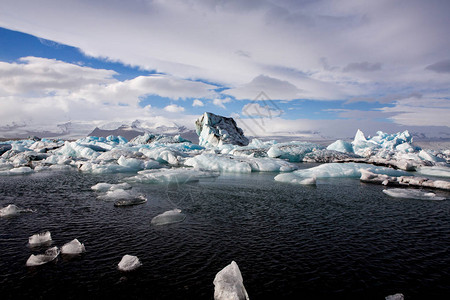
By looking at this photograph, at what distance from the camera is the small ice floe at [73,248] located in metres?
6.52

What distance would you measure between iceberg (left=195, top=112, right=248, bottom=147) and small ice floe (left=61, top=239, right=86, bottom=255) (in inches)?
1811

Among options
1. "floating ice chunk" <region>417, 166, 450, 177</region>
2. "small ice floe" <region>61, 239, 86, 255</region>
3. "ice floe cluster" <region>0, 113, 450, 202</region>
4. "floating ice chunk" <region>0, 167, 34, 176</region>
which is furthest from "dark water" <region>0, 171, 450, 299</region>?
"floating ice chunk" <region>417, 166, 450, 177</region>

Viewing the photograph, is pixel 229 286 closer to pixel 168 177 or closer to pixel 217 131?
pixel 168 177

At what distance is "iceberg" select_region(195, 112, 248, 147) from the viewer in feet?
179

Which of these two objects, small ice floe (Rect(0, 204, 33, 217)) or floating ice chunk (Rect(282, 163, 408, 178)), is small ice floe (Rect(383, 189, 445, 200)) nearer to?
floating ice chunk (Rect(282, 163, 408, 178))

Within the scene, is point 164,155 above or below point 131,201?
below

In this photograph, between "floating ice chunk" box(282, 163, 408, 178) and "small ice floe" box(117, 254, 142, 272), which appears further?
"floating ice chunk" box(282, 163, 408, 178)

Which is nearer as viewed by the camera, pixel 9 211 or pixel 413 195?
pixel 9 211

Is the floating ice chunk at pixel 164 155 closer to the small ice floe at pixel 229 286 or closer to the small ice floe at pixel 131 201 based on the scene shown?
the small ice floe at pixel 131 201

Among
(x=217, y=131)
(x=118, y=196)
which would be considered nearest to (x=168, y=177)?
(x=118, y=196)

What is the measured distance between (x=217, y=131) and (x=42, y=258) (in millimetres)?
50379

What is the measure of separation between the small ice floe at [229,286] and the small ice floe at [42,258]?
4.01 metres

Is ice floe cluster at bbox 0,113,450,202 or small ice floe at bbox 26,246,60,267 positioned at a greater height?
small ice floe at bbox 26,246,60,267

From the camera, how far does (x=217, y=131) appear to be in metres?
56.0
